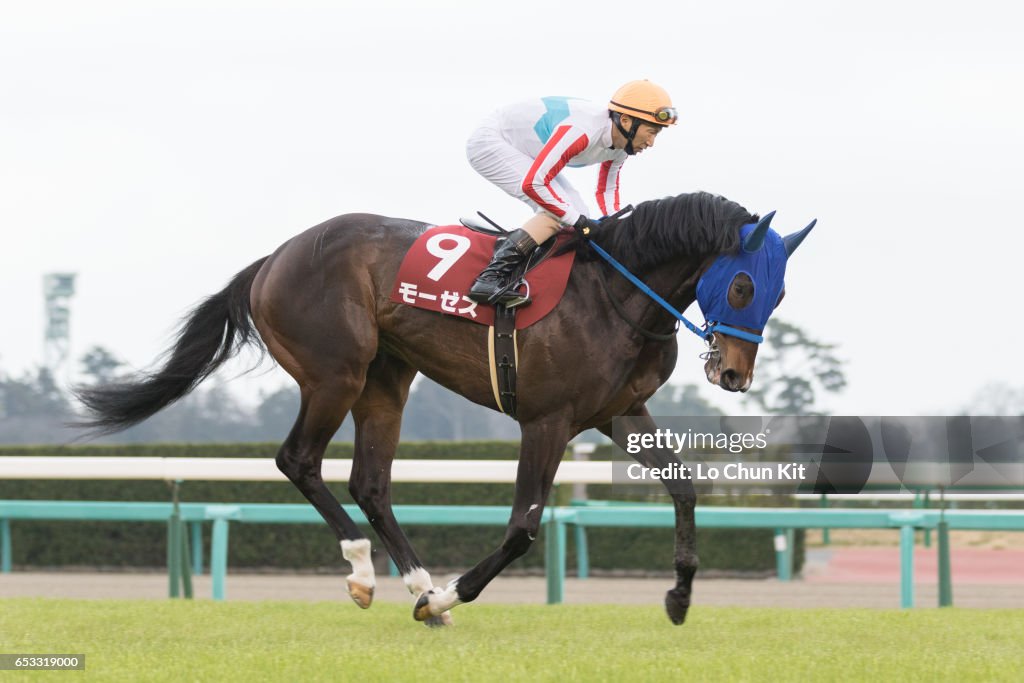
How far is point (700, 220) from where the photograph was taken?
189 inches

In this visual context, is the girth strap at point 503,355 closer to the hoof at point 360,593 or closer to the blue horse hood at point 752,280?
the blue horse hood at point 752,280

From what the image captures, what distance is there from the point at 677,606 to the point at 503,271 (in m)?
1.50

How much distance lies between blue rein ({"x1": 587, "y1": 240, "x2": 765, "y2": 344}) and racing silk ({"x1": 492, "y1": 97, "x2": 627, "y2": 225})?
0.69 feet

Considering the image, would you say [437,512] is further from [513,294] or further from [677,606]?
[513,294]

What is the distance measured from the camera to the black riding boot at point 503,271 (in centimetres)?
481

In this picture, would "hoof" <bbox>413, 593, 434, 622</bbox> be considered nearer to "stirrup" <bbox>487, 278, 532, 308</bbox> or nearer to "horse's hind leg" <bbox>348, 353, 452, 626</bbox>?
"horse's hind leg" <bbox>348, 353, 452, 626</bbox>

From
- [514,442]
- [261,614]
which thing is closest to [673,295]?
[261,614]

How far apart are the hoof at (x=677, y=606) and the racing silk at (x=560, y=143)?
60.2 inches

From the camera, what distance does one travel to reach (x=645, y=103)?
480 centimetres

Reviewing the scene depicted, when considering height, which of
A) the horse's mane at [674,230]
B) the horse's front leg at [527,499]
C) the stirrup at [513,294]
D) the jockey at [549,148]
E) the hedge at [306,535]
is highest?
the jockey at [549,148]

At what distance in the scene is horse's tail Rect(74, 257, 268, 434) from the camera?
582cm

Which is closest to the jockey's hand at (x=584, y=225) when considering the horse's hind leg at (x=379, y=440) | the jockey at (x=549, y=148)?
the jockey at (x=549, y=148)

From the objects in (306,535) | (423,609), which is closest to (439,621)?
(423,609)

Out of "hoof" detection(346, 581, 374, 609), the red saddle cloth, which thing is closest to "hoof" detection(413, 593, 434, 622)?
"hoof" detection(346, 581, 374, 609)
